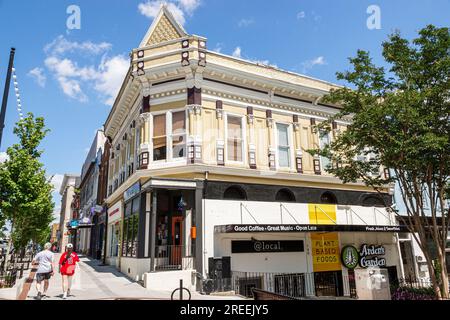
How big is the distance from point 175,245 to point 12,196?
27.0ft

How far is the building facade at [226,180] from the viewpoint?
15.9 meters

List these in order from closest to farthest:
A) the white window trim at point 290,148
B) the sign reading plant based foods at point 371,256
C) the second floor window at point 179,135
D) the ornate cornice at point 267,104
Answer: the second floor window at point 179,135 → the ornate cornice at point 267,104 → the white window trim at point 290,148 → the sign reading plant based foods at point 371,256

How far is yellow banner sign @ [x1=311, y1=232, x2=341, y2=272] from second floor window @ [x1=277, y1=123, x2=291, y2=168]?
430 cm

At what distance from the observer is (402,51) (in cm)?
1291

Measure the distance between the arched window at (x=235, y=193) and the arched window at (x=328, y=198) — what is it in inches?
214

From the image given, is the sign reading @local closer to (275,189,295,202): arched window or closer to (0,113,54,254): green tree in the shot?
(275,189,295,202): arched window

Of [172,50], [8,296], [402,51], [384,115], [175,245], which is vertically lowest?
[8,296]

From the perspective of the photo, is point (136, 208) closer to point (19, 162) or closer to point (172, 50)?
point (19, 162)

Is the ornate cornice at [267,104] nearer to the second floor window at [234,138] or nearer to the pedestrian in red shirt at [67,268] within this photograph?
the second floor window at [234,138]

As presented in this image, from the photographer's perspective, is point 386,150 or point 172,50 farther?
point 172,50

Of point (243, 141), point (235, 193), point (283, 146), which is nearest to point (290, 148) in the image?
point (283, 146)

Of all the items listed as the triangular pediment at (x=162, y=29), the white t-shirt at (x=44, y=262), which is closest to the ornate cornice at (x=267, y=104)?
the triangular pediment at (x=162, y=29)

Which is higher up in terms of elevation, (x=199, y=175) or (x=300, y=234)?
(x=199, y=175)
